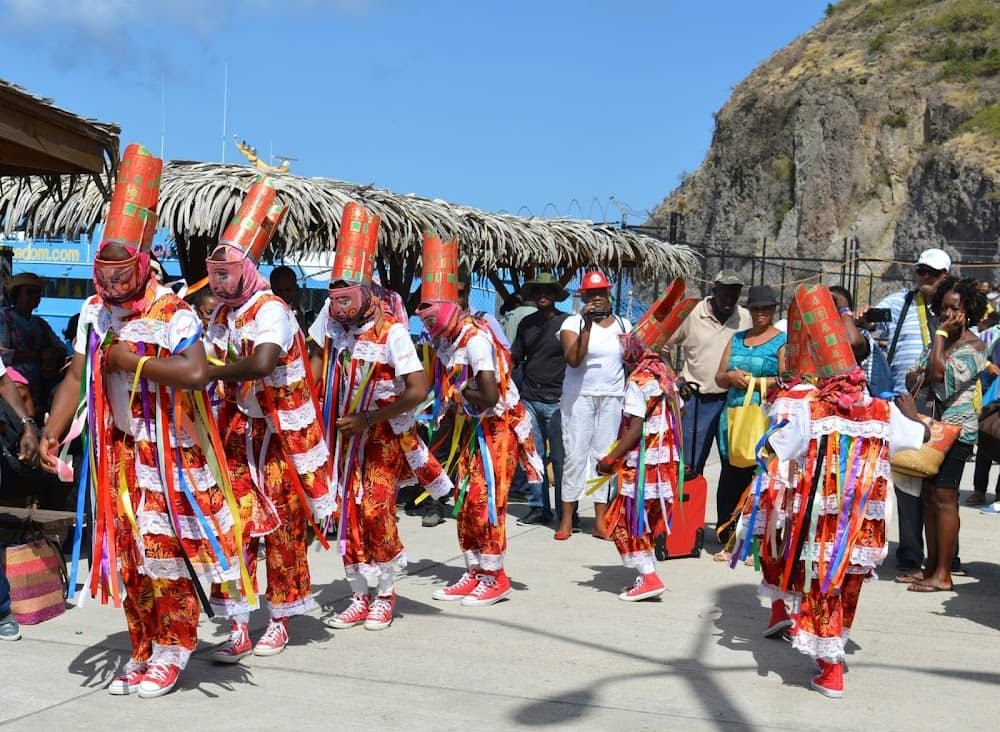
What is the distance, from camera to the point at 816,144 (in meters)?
44.2

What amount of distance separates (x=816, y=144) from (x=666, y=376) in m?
39.5

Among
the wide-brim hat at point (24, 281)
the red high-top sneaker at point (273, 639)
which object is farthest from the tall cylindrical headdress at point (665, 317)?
the wide-brim hat at point (24, 281)

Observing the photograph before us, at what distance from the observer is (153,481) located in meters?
4.66

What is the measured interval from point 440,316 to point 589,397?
250 cm

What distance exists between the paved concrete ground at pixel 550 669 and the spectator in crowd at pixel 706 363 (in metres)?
1.52

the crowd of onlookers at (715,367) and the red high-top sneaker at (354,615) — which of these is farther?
the crowd of onlookers at (715,367)

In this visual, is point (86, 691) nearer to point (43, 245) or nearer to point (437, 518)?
point (437, 518)

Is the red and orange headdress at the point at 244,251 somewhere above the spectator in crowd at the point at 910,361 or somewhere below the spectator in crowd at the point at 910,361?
above

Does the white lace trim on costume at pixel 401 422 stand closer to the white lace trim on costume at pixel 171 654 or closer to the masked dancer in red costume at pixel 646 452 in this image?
the masked dancer in red costume at pixel 646 452

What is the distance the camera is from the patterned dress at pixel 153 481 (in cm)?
465

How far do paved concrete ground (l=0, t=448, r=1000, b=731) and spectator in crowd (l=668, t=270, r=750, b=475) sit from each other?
1524 millimetres

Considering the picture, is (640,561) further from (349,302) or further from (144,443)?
(144,443)

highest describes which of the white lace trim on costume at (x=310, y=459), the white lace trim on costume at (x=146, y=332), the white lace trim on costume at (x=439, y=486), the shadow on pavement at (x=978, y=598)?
the white lace trim on costume at (x=146, y=332)

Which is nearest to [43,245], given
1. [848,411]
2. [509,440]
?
[509,440]
